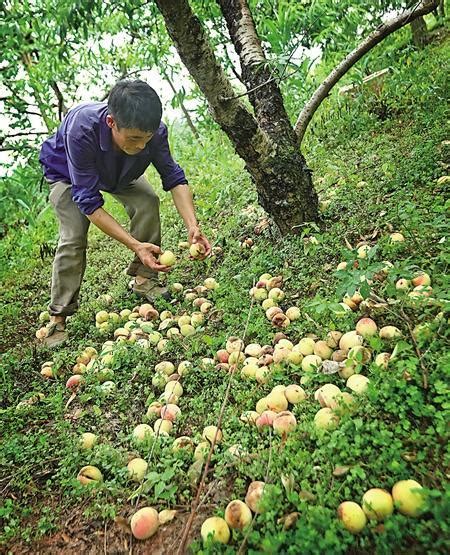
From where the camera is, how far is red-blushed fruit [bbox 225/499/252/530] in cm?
168

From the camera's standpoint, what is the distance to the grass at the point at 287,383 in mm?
1642

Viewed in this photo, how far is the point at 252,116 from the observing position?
3.24m

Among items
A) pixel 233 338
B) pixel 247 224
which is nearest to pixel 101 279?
pixel 247 224

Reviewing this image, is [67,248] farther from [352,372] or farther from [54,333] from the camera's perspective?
[352,372]

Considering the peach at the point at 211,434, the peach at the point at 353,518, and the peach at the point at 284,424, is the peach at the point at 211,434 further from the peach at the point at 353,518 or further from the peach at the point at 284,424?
the peach at the point at 353,518

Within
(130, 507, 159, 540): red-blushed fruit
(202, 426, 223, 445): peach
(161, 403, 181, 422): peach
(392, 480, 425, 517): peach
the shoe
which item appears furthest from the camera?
the shoe

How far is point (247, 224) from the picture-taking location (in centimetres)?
434

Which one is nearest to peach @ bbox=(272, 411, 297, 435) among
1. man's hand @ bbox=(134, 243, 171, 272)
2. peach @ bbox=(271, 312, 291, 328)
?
peach @ bbox=(271, 312, 291, 328)

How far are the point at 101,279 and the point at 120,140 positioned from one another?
2033 mm

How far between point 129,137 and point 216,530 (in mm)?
2224

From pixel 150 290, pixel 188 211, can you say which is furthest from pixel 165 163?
pixel 150 290

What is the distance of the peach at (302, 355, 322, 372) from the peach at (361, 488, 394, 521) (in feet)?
2.53

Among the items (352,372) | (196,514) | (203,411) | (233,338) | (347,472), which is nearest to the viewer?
(347,472)

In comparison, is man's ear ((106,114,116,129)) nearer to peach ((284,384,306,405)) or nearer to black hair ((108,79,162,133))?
black hair ((108,79,162,133))
